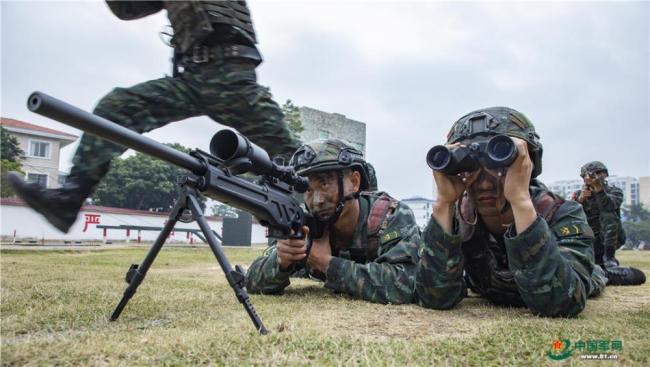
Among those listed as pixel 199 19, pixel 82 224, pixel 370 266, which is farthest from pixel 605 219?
pixel 82 224

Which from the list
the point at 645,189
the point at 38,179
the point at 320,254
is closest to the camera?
the point at 320,254

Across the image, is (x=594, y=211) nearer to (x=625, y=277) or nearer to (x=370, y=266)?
(x=625, y=277)

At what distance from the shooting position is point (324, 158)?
338 centimetres

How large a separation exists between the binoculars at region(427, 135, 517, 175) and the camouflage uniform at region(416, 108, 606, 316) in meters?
0.30

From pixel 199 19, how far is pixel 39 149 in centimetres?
2083

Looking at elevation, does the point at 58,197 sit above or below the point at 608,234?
above

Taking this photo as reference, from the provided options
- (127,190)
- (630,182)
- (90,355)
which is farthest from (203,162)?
(630,182)

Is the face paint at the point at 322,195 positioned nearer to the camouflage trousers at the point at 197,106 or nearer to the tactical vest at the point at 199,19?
the camouflage trousers at the point at 197,106

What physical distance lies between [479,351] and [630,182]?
76.8 metres

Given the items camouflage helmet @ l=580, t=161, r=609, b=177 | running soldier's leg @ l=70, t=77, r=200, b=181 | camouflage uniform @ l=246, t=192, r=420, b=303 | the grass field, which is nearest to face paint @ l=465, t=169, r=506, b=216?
the grass field

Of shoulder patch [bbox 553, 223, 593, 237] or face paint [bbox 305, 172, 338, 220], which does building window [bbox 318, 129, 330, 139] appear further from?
shoulder patch [bbox 553, 223, 593, 237]

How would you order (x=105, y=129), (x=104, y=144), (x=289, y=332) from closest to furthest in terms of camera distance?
(x=105, y=129)
(x=289, y=332)
(x=104, y=144)

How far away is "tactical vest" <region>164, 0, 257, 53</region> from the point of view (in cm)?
317

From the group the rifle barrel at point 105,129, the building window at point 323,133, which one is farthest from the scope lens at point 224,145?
the building window at point 323,133
